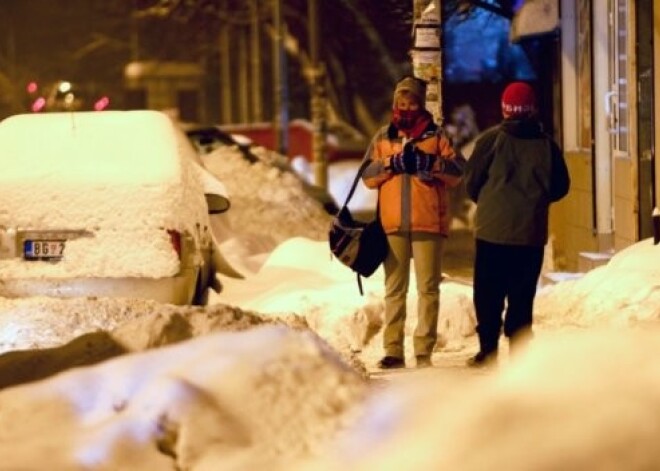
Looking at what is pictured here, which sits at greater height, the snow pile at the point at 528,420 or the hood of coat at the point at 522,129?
the hood of coat at the point at 522,129

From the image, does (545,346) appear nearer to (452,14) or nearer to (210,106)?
(452,14)

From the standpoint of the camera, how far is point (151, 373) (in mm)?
5828

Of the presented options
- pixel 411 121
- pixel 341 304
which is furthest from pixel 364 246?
pixel 341 304

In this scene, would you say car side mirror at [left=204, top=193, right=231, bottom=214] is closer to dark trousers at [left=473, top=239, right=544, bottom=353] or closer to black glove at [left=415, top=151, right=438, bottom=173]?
black glove at [left=415, top=151, right=438, bottom=173]

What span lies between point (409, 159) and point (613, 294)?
2.28m

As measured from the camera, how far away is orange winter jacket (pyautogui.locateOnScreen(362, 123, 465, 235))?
961cm

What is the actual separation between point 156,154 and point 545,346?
20.4ft

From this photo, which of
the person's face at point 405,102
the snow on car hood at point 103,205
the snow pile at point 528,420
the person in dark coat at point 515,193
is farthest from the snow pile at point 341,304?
the snow pile at point 528,420

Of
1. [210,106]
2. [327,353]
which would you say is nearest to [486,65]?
[327,353]

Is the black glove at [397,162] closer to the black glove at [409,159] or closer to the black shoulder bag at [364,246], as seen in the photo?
the black glove at [409,159]

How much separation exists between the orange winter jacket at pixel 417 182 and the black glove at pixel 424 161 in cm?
3

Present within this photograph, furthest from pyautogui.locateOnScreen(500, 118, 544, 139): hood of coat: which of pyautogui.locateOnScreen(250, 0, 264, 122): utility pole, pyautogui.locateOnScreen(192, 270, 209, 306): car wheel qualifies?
pyautogui.locateOnScreen(250, 0, 264, 122): utility pole

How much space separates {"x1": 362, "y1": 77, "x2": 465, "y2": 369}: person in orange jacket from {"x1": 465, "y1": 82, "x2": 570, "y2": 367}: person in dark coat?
213mm

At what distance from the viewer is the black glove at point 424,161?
31.4ft
